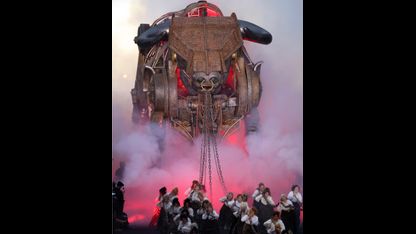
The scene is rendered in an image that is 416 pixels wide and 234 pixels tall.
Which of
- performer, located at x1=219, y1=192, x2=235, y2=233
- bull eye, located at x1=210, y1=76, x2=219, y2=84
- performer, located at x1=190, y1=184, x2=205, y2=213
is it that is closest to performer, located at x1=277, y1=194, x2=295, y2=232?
performer, located at x1=219, y1=192, x2=235, y2=233

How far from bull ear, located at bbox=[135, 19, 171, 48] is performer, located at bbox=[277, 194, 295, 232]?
6.44 feet

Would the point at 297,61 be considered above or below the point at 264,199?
above

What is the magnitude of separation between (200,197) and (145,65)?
54.6 inches

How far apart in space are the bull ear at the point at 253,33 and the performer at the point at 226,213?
1.53 m

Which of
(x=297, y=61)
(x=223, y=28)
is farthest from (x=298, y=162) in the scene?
(x=223, y=28)

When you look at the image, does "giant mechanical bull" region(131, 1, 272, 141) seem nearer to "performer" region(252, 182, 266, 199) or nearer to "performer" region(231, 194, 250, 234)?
"performer" region(252, 182, 266, 199)

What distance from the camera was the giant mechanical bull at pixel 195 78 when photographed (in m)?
7.00

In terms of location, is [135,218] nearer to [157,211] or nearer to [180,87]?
[157,211]

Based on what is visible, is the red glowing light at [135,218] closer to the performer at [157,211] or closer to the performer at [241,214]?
the performer at [157,211]

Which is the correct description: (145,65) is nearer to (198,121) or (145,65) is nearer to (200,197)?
(198,121)

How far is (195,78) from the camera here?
22.9 ft

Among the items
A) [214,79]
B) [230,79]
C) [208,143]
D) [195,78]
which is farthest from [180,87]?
[208,143]

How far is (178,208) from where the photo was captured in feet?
22.9

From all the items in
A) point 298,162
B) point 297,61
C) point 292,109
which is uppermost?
point 297,61
